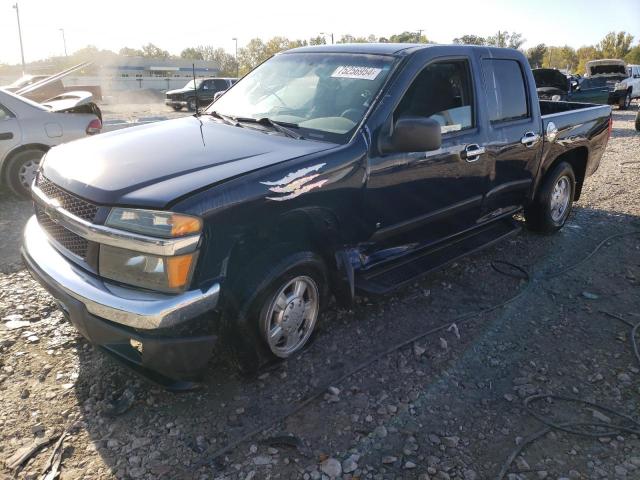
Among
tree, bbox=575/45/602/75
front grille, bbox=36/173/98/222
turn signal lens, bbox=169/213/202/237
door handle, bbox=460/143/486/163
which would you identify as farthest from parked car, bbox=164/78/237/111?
tree, bbox=575/45/602/75

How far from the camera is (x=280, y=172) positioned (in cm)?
271

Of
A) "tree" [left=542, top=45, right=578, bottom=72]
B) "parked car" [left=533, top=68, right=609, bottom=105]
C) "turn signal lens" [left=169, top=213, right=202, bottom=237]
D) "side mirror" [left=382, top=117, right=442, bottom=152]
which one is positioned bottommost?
"turn signal lens" [left=169, top=213, right=202, bottom=237]

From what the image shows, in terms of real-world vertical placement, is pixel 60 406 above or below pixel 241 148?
below

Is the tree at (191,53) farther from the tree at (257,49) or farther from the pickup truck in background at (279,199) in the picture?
the pickup truck in background at (279,199)

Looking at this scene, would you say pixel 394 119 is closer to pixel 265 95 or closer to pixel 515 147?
pixel 265 95

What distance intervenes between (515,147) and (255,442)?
11.0 ft

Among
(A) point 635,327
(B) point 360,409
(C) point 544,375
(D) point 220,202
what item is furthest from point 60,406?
(A) point 635,327

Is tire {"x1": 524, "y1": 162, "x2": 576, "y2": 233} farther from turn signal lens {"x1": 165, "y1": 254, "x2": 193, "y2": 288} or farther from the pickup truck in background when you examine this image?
turn signal lens {"x1": 165, "y1": 254, "x2": 193, "y2": 288}

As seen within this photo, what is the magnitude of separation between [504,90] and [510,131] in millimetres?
364

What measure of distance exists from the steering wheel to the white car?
15.4 feet

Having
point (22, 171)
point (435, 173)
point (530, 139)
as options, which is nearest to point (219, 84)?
point (22, 171)

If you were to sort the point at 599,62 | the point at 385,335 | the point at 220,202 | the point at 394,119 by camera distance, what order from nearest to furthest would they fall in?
the point at 220,202
the point at 394,119
the point at 385,335
the point at 599,62

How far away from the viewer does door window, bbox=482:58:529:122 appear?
164 inches

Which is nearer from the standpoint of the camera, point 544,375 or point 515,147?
point 544,375
